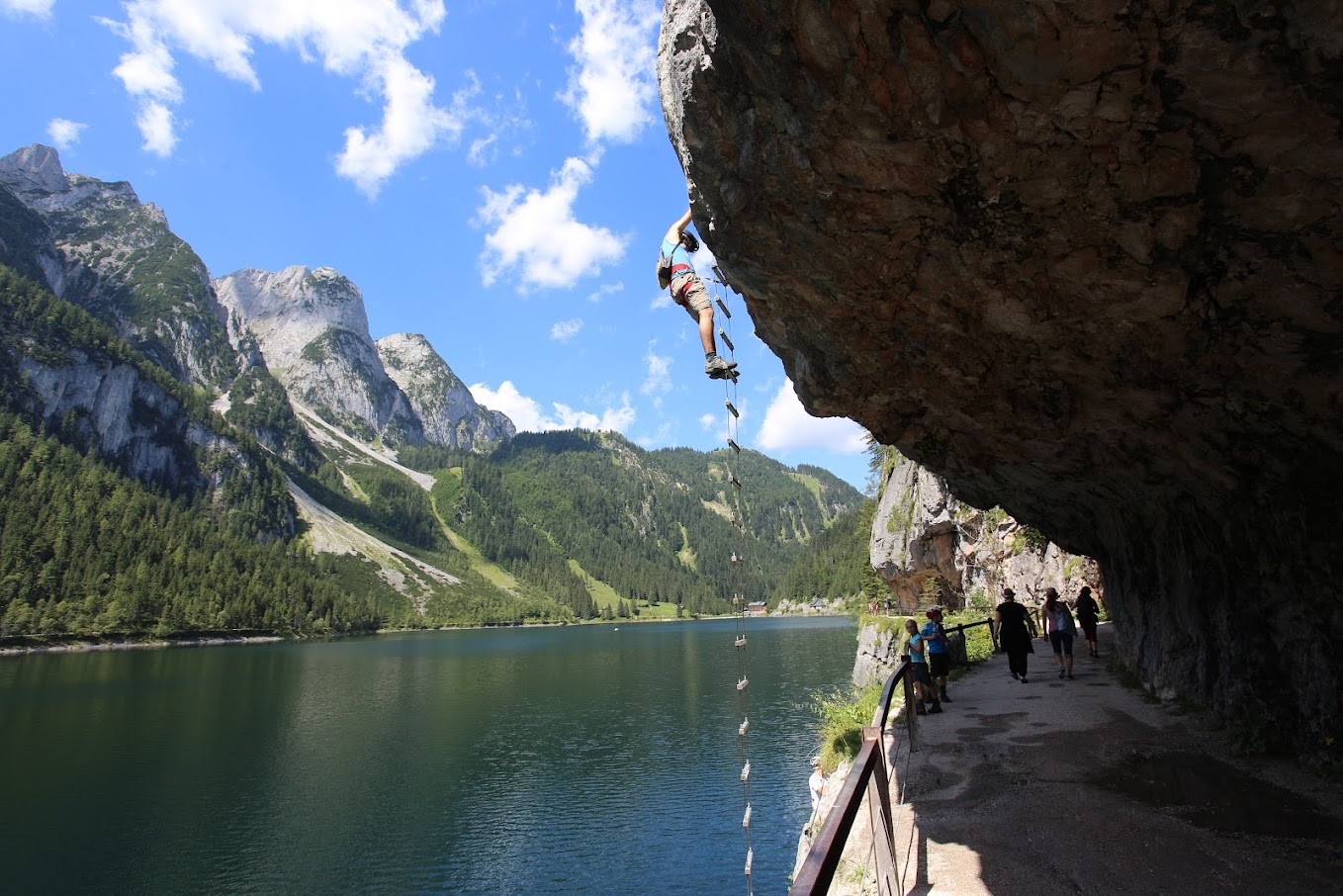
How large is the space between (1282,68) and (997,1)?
5.66 ft

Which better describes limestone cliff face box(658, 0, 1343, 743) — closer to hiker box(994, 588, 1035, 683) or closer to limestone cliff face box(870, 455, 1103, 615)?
hiker box(994, 588, 1035, 683)

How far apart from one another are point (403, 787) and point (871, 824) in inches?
1176

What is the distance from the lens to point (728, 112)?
240 inches

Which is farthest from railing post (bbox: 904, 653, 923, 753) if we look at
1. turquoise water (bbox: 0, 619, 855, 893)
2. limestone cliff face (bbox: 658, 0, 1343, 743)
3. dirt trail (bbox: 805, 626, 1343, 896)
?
turquoise water (bbox: 0, 619, 855, 893)

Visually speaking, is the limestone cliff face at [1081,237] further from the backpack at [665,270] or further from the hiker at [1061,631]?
the hiker at [1061,631]

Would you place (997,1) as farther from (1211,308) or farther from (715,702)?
(715,702)

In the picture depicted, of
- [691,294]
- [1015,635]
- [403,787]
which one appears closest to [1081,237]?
[691,294]

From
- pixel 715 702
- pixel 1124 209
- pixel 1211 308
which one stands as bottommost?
pixel 715 702

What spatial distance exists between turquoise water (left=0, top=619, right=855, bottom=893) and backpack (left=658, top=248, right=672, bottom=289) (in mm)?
16266

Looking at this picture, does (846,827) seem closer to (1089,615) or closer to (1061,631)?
(1061,631)

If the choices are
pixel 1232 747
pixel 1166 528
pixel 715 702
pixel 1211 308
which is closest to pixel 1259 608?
pixel 1232 747

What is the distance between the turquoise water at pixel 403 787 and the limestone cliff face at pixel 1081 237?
46.6 feet

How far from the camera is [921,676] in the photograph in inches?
500

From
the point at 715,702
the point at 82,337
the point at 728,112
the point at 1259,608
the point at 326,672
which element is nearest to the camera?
the point at 728,112
